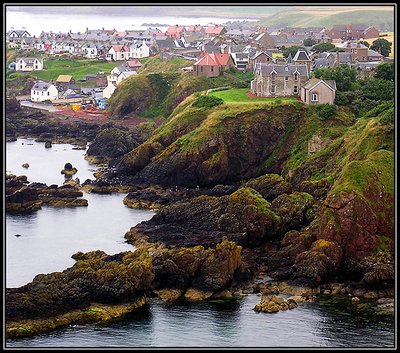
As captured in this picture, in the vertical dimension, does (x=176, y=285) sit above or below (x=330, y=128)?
below

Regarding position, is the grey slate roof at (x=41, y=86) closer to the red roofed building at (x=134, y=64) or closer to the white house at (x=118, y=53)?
the red roofed building at (x=134, y=64)

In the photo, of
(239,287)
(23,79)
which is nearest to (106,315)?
(239,287)

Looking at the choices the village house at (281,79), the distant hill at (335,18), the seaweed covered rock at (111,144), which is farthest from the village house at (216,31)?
the village house at (281,79)

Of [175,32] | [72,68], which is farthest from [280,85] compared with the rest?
[175,32]

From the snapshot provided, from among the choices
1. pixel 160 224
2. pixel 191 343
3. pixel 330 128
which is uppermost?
pixel 330 128

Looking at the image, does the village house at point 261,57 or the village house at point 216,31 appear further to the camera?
the village house at point 216,31

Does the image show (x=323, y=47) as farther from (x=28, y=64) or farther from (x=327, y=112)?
(x=28, y=64)

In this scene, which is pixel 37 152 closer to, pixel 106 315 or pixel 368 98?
pixel 368 98
